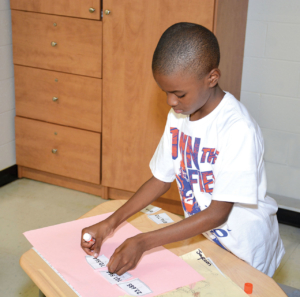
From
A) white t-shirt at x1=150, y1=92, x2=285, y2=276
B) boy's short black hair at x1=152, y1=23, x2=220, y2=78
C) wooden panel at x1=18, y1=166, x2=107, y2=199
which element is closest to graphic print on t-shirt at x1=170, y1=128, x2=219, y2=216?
white t-shirt at x1=150, y1=92, x2=285, y2=276

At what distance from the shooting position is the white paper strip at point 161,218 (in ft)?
3.95

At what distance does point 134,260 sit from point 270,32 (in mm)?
1838

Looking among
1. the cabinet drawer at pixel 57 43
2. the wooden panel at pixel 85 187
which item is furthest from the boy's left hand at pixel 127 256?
the cabinet drawer at pixel 57 43

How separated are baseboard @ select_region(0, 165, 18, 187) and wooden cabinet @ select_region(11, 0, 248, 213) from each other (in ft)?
0.67

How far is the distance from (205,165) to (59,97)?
175 cm

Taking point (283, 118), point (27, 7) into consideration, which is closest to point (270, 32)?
point (283, 118)

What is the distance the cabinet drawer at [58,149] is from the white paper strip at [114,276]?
170cm

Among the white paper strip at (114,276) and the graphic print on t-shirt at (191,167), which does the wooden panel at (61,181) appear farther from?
the white paper strip at (114,276)

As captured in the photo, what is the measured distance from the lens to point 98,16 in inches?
94.4

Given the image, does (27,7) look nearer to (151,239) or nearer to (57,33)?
(57,33)

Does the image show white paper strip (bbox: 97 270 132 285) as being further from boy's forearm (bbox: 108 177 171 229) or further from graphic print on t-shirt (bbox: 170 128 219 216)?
graphic print on t-shirt (bbox: 170 128 219 216)

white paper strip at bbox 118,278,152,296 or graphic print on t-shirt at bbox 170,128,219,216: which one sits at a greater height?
graphic print on t-shirt at bbox 170,128,219,216

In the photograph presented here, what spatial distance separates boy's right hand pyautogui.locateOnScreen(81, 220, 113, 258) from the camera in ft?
3.49

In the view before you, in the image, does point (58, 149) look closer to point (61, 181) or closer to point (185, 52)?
point (61, 181)
